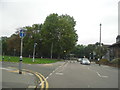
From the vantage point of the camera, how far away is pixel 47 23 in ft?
221

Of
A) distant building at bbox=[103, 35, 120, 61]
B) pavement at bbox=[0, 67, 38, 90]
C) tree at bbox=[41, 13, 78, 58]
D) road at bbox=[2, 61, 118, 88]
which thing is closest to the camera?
pavement at bbox=[0, 67, 38, 90]

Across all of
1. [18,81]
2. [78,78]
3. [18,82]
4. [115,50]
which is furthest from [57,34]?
[18,82]

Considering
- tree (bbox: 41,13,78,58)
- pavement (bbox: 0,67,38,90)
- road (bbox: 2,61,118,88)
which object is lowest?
road (bbox: 2,61,118,88)

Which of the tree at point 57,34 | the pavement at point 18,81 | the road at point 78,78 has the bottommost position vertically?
the road at point 78,78

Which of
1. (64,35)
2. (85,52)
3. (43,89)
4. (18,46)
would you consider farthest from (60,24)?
(85,52)

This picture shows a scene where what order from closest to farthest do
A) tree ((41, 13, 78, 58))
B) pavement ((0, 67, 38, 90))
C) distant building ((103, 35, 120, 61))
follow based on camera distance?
1. pavement ((0, 67, 38, 90))
2. distant building ((103, 35, 120, 61))
3. tree ((41, 13, 78, 58))

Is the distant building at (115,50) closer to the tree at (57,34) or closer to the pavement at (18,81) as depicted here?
the tree at (57,34)

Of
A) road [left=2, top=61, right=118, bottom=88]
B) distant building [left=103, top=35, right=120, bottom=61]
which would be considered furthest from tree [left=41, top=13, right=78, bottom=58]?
road [left=2, top=61, right=118, bottom=88]

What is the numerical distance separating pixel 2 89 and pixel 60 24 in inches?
2314

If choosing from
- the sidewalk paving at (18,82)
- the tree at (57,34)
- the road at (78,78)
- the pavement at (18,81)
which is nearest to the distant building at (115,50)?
the tree at (57,34)

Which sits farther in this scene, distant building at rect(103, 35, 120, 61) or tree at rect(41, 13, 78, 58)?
tree at rect(41, 13, 78, 58)

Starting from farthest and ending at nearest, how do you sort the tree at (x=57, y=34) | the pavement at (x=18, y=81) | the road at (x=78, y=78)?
the tree at (x=57, y=34) → the road at (x=78, y=78) → the pavement at (x=18, y=81)

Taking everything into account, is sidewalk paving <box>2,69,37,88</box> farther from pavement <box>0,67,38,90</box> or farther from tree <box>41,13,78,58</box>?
tree <box>41,13,78,58</box>

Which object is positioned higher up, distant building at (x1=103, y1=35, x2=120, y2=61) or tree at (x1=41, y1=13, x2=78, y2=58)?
tree at (x1=41, y1=13, x2=78, y2=58)
